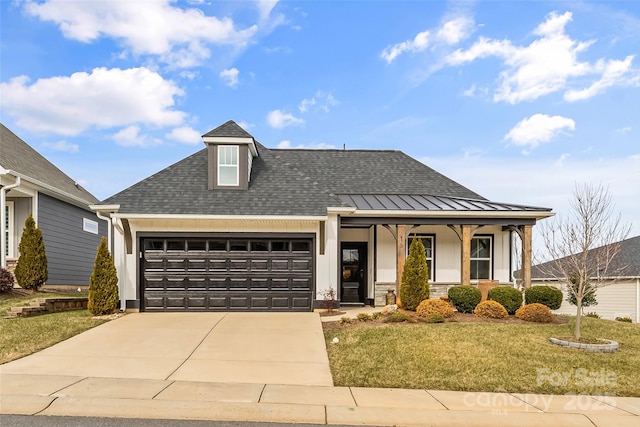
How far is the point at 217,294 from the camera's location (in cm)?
1328

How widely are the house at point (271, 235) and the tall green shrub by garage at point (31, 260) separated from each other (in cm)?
386

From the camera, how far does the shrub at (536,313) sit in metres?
11.9

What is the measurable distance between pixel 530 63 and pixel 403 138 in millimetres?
6900

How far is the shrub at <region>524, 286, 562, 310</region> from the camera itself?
13.0 meters

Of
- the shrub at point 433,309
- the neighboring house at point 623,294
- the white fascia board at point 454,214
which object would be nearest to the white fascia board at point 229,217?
the white fascia board at point 454,214

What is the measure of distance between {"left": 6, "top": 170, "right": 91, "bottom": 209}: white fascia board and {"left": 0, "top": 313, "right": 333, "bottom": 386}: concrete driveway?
7661 mm

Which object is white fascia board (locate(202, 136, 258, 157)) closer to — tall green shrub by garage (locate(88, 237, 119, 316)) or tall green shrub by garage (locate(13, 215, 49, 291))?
tall green shrub by garage (locate(88, 237, 119, 316))

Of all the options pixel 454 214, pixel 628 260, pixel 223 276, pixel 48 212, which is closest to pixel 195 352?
pixel 223 276

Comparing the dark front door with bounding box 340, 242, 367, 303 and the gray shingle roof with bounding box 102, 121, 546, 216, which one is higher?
the gray shingle roof with bounding box 102, 121, 546, 216

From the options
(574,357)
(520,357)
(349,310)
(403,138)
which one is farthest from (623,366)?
(403,138)

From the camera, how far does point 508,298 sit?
12703 mm

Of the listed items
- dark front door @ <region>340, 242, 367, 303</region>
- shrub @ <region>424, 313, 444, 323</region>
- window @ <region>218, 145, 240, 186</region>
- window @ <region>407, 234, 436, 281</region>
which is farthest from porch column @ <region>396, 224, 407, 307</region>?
window @ <region>218, 145, 240, 186</region>

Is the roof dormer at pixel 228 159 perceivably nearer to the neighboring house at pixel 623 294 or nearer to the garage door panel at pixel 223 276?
the garage door panel at pixel 223 276

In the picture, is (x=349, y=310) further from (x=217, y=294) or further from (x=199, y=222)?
(x=199, y=222)
